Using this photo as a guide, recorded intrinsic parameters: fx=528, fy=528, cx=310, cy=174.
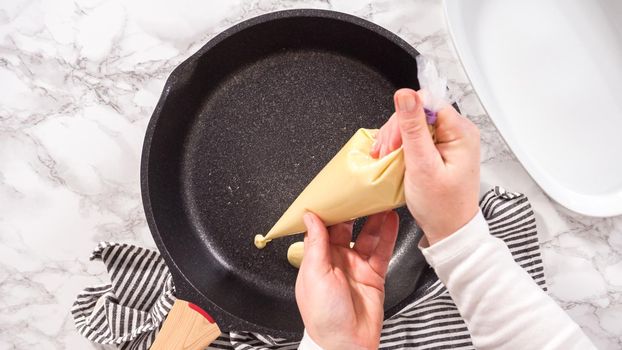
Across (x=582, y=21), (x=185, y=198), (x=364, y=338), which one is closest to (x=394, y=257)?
(x=364, y=338)

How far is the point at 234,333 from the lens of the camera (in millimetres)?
793

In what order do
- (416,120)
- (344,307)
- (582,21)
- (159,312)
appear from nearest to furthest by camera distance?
(416,120), (344,307), (159,312), (582,21)

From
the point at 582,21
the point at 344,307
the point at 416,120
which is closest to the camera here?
the point at 416,120

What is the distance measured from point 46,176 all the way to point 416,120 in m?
0.62

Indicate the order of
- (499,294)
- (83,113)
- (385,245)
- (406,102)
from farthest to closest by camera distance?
(83,113)
(385,245)
(499,294)
(406,102)

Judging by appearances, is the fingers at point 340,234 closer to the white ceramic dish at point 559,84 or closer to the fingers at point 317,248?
the fingers at point 317,248

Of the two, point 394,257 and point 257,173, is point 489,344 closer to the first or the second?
point 394,257

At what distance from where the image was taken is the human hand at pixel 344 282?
651 mm

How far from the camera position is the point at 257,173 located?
0.84 meters

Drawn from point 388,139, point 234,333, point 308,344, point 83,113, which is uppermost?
point 388,139

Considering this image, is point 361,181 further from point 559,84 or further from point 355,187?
point 559,84

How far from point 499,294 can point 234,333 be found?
39 cm

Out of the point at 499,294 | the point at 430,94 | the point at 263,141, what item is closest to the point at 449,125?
the point at 430,94

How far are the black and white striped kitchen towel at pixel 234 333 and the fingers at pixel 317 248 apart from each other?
179mm
